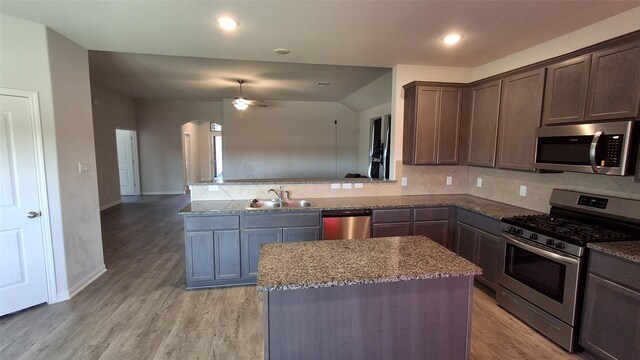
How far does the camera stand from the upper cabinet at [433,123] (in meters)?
3.59

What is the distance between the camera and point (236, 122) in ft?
26.7

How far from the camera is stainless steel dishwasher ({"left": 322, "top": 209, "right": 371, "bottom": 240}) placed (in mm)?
3221

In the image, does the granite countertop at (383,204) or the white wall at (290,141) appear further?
the white wall at (290,141)

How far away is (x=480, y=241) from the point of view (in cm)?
302

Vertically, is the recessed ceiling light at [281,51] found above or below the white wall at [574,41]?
above

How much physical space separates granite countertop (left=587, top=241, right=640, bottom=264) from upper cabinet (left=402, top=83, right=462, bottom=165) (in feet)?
6.08

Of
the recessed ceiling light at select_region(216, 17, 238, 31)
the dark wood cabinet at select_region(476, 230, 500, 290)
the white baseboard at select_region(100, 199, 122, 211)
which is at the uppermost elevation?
the recessed ceiling light at select_region(216, 17, 238, 31)

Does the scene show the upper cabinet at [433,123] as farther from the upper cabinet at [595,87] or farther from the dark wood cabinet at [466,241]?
the upper cabinet at [595,87]

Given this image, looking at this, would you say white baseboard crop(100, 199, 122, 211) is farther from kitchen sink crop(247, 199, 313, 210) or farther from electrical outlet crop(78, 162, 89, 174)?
kitchen sink crop(247, 199, 313, 210)

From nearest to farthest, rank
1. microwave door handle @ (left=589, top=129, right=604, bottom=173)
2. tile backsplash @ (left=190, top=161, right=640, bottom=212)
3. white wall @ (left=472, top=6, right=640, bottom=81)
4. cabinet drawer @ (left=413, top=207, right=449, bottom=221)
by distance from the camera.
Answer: microwave door handle @ (left=589, top=129, right=604, bottom=173), white wall @ (left=472, top=6, right=640, bottom=81), tile backsplash @ (left=190, top=161, right=640, bottom=212), cabinet drawer @ (left=413, top=207, right=449, bottom=221)

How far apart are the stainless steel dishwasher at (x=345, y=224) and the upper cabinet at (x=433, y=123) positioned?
1.02 metres

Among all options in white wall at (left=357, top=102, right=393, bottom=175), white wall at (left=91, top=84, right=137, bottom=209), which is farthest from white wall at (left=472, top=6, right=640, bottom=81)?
white wall at (left=91, top=84, right=137, bottom=209)

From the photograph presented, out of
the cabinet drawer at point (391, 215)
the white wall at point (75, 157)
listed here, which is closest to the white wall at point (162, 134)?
the white wall at point (75, 157)

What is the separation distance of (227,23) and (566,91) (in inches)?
116
